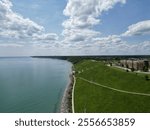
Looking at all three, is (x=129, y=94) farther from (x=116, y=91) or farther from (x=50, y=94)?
(x=50, y=94)

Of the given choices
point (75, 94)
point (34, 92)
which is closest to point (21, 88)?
point (34, 92)

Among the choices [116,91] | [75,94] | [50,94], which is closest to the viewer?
[116,91]

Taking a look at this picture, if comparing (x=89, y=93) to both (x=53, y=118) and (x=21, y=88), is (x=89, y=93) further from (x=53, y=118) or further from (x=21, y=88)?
(x=53, y=118)

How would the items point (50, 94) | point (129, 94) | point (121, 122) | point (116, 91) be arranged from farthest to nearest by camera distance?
point (50, 94) < point (116, 91) < point (129, 94) < point (121, 122)

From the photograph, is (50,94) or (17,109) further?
(50,94)

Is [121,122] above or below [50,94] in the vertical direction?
above

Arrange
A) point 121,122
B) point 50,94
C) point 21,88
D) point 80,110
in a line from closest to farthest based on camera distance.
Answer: point 121,122 < point 80,110 < point 50,94 < point 21,88

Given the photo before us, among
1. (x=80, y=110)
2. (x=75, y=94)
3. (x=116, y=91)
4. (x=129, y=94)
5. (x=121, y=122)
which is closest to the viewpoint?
(x=121, y=122)

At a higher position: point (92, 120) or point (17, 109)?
point (92, 120)

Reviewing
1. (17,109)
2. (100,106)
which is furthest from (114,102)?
(17,109)
